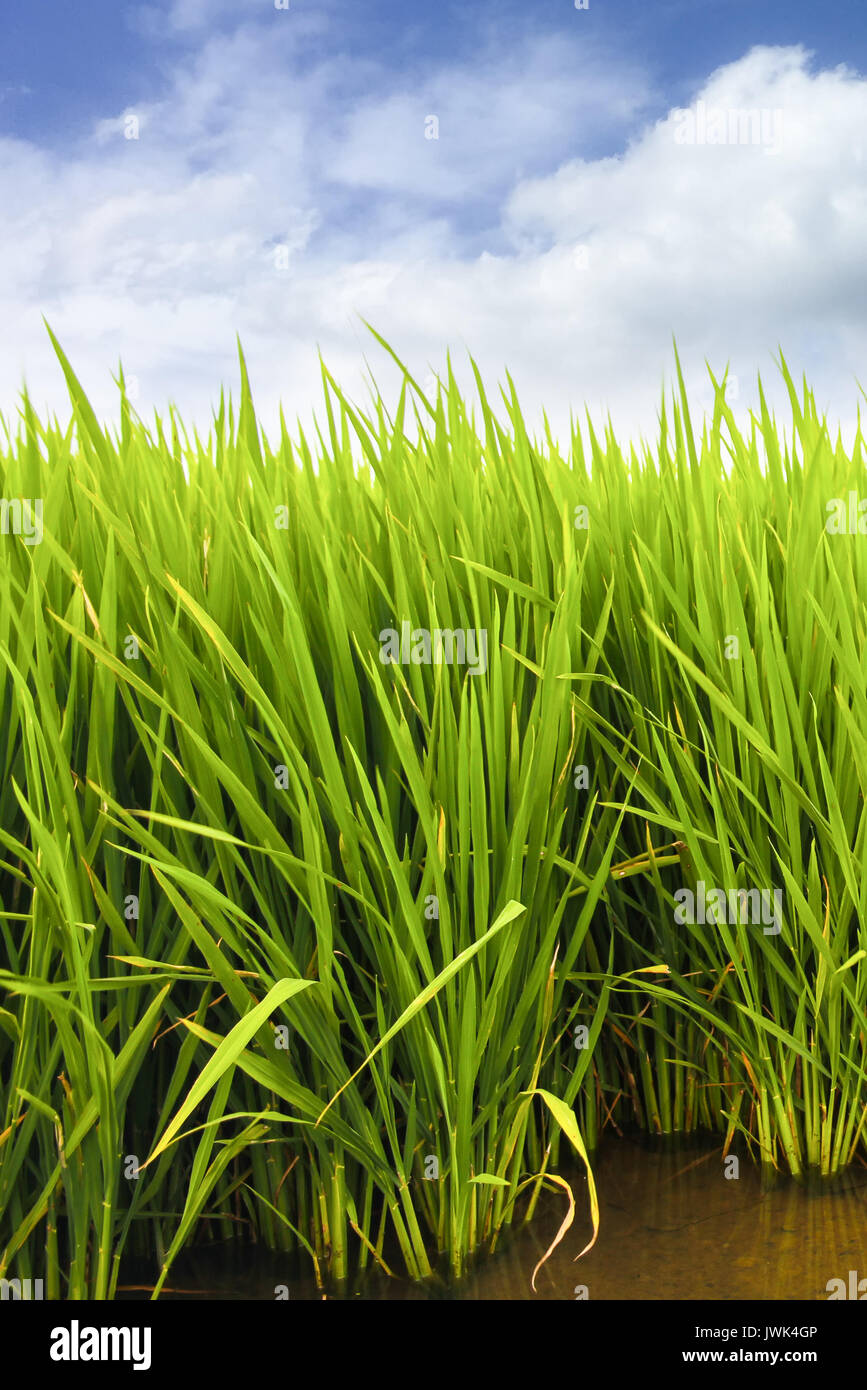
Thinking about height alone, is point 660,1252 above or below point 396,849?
below

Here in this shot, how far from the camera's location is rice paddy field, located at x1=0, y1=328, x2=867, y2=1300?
139 cm

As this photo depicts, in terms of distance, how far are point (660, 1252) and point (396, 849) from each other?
79cm

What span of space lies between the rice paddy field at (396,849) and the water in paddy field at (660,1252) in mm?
30

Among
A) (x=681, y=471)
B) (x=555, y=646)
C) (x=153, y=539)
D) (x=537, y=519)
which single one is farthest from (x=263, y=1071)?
(x=681, y=471)

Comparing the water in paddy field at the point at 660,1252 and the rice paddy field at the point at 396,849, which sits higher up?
the rice paddy field at the point at 396,849

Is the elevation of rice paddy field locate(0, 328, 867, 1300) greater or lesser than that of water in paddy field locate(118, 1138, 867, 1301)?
greater

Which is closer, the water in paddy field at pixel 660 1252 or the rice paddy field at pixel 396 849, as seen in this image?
the rice paddy field at pixel 396 849

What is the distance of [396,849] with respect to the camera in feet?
4.90

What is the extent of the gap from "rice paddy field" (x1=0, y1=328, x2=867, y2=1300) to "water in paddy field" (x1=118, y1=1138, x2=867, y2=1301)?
0.03m

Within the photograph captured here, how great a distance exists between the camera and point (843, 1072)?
5.74ft

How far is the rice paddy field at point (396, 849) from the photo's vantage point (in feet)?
4.55
